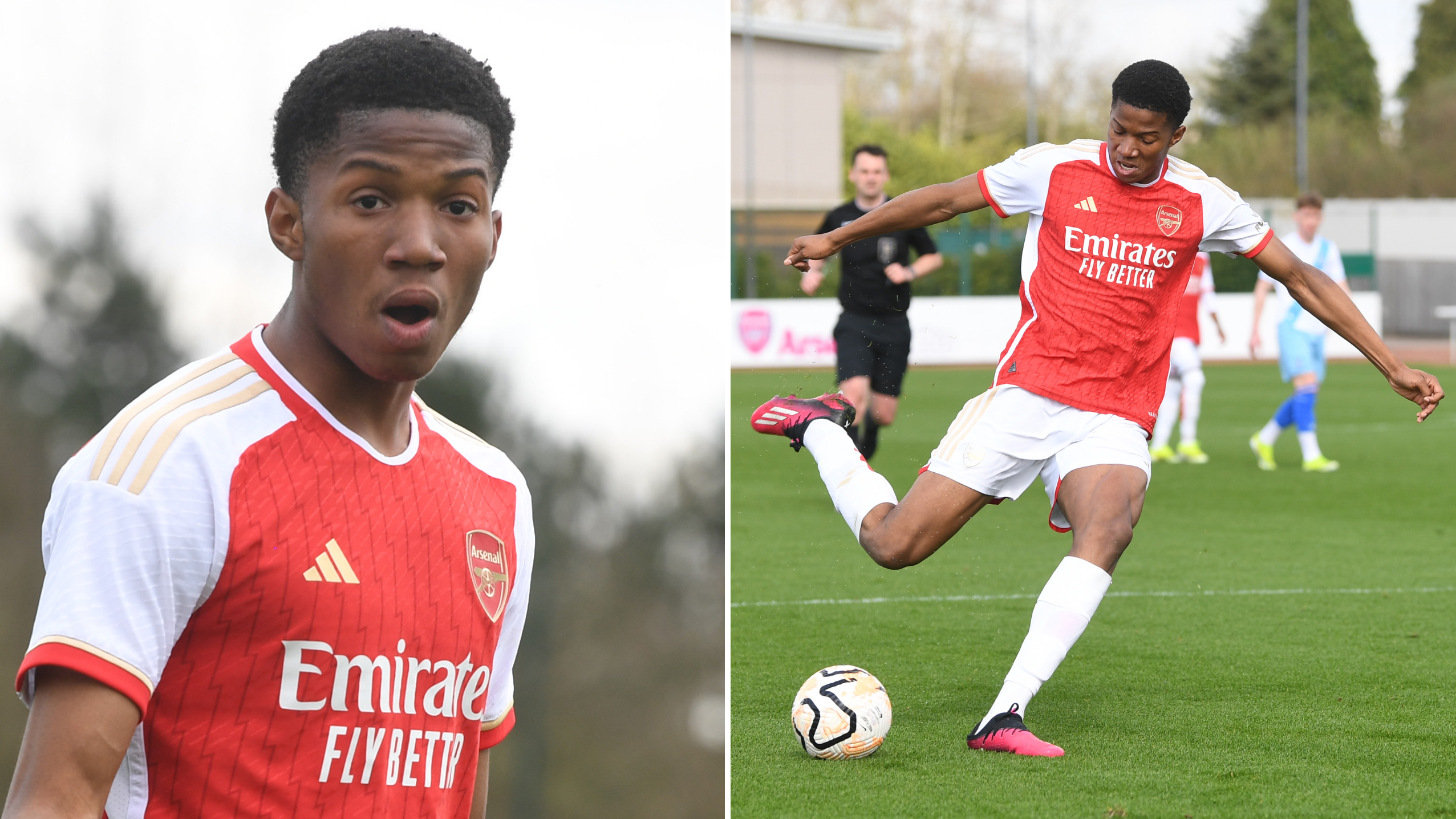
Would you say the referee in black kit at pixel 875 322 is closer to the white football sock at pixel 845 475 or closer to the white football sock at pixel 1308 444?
the white football sock at pixel 845 475

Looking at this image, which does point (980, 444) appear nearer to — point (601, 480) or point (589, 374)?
point (589, 374)

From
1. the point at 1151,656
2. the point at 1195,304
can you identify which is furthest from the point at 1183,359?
the point at 1151,656

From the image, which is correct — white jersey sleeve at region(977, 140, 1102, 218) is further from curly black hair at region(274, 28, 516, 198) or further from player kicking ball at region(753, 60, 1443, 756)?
curly black hair at region(274, 28, 516, 198)

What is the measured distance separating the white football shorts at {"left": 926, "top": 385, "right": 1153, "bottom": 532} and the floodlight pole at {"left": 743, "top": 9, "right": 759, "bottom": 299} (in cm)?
2513

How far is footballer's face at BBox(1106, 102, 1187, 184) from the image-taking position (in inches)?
190

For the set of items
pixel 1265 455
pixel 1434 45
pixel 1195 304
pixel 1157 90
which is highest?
pixel 1434 45

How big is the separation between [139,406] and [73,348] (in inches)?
985

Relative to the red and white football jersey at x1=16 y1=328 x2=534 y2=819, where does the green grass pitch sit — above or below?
below

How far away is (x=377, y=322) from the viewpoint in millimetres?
1609

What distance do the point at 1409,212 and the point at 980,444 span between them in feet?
129

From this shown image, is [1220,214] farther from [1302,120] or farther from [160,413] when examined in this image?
[1302,120]

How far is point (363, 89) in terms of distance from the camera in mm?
1657

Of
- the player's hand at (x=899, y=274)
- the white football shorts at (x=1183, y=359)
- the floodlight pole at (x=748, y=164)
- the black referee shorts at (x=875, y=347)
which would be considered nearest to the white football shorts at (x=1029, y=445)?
the player's hand at (x=899, y=274)

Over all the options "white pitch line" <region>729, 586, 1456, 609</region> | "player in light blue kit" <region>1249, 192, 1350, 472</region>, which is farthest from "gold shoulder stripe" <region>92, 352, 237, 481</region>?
"player in light blue kit" <region>1249, 192, 1350, 472</region>
